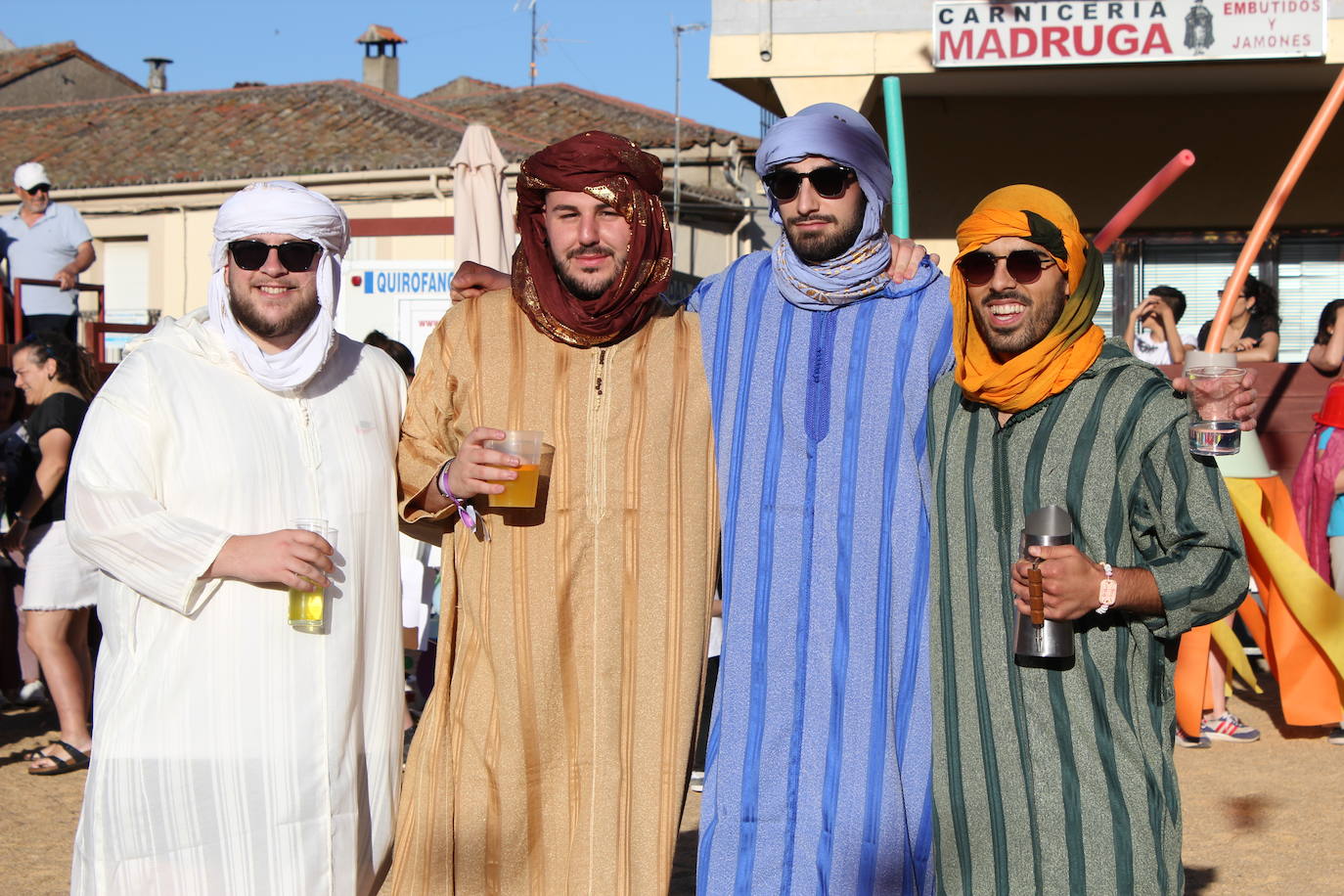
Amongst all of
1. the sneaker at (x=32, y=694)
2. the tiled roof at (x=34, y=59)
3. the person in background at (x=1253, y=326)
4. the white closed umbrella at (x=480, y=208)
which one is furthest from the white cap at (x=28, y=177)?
the tiled roof at (x=34, y=59)

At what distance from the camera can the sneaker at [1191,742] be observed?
6613 millimetres

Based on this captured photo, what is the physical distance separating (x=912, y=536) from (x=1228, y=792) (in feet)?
11.9

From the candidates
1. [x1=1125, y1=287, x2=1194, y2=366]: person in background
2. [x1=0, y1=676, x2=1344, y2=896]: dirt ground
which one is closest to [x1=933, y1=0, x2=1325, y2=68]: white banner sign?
[x1=1125, y1=287, x2=1194, y2=366]: person in background

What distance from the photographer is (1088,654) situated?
2.62 metres

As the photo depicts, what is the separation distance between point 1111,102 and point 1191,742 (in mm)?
4982

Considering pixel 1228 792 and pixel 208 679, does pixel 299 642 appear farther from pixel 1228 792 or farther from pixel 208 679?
pixel 1228 792

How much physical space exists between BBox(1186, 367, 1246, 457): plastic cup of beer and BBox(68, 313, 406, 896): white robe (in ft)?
5.20

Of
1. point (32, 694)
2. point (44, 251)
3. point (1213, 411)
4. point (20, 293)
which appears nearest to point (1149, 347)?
point (1213, 411)

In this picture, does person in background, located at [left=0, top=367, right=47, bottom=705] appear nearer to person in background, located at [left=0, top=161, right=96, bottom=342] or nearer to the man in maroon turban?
person in background, located at [left=0, top=161, right=96, bottom=342]

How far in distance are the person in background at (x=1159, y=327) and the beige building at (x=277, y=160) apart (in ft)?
29.2

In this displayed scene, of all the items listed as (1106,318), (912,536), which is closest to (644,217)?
(912,536)

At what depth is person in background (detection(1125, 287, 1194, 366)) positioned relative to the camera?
8.14 metres

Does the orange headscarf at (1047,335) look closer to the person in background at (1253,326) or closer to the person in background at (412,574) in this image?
the person in background at (412,574)

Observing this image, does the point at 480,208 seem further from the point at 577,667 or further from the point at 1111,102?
the point at 577,667
